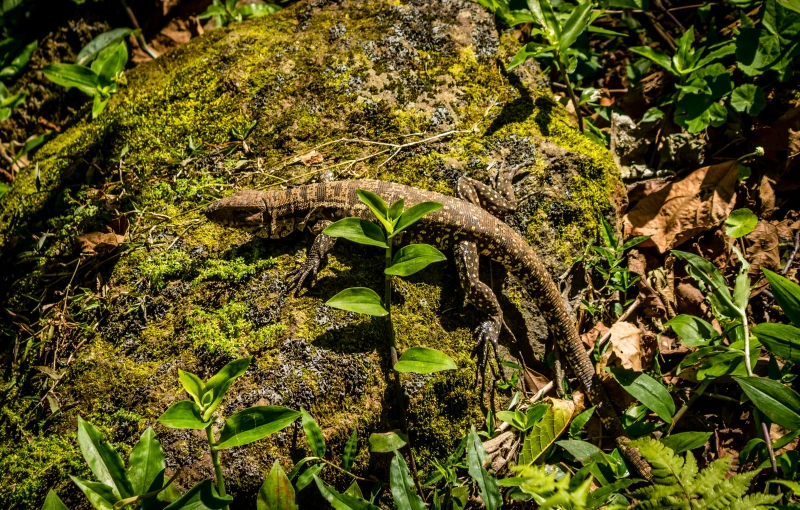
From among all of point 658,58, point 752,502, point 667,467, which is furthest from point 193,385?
point 658,58

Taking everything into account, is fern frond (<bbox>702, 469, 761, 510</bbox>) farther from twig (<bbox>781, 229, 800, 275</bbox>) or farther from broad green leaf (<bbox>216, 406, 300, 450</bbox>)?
twig (<bbox>781, 229, 800, 275</bbox>)

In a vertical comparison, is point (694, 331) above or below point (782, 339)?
below

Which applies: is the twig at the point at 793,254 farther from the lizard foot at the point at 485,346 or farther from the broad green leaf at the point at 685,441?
the lizard foot at the point at 485,346

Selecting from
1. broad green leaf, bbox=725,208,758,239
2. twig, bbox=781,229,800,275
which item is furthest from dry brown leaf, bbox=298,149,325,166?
twig, bbox=781,229,800,275

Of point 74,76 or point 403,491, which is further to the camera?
point 74,76

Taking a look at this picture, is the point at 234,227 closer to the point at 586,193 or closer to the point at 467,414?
the point at 467,414

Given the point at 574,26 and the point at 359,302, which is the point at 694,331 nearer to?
the point at 359,302
